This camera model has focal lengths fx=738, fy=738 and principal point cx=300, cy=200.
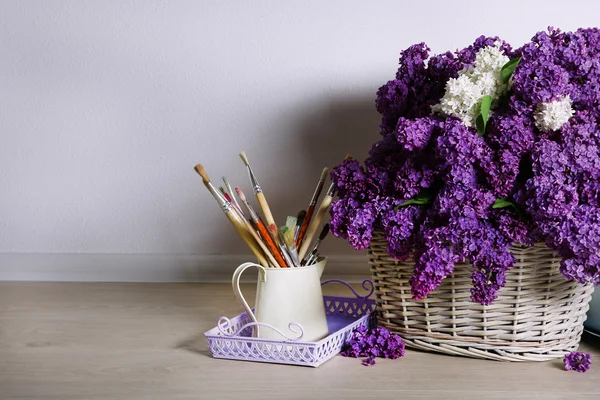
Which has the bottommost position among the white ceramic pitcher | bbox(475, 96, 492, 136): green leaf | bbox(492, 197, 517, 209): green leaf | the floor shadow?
the floor shadow

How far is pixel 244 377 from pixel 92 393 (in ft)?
0.72

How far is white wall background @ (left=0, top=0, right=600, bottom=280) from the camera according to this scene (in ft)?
5.64

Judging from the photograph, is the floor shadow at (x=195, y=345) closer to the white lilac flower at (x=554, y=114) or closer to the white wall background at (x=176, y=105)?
the white wall background at (x=176, y=105)

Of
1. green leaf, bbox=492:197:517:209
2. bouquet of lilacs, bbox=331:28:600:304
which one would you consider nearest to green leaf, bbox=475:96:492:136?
bouquet of lilacs, bbox=331:28:600:304

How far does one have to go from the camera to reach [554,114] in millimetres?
1038

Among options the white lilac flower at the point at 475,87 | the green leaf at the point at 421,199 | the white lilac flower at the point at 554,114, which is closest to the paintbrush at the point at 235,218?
the green leaf at the point at 421,199

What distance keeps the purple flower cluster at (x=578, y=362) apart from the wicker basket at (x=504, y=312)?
0.14 ft

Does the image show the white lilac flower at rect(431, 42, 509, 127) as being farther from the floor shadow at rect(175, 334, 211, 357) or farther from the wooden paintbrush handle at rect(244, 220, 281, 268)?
the floor shadow at rect(175, 334, 211, 357)

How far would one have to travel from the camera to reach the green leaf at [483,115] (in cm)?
107

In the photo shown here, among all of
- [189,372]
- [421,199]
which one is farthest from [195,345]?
[421,199]

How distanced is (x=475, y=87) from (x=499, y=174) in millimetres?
139

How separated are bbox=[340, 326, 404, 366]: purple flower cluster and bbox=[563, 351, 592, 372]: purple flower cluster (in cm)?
25

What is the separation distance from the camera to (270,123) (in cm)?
178
